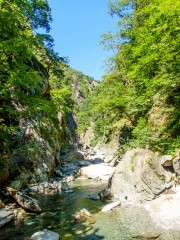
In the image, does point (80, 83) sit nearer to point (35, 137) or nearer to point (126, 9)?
point (126, 9)

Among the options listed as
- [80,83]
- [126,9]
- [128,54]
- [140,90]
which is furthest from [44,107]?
[80,83]

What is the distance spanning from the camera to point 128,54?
26.8m

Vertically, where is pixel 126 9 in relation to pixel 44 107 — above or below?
above

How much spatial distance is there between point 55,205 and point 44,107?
6.27m

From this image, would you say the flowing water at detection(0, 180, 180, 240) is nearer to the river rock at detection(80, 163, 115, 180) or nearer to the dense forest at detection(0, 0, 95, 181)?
the dense forest at detection(0, 0, 95, 181)

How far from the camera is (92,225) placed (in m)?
10.5

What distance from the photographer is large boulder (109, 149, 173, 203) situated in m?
13.4

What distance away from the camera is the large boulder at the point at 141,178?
1340cm

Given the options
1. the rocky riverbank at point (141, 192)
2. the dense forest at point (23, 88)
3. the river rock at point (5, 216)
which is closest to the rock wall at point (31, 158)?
the dense forest at point (23, 88)

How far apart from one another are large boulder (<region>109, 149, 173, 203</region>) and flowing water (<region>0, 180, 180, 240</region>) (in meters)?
1.32

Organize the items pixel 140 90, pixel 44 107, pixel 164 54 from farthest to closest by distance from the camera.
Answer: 1. pixel 140 90
2. pixel 164 54
3. pixel 44 107

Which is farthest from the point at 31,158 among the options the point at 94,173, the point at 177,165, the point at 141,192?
the point at 177,165

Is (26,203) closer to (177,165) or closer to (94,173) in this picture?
(177,165)

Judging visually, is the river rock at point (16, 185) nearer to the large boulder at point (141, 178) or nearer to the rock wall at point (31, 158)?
the rock wall at point (31, 158)
